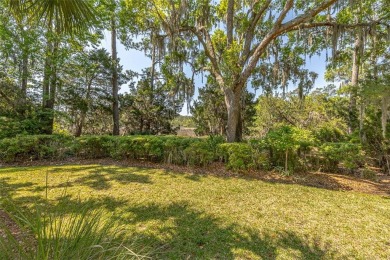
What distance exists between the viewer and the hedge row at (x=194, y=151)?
5.31 metres

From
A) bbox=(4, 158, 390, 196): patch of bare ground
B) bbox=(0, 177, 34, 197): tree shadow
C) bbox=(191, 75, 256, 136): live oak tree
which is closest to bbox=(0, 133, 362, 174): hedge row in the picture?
bbox=(4, 158, 390, 196): patch of bare ground

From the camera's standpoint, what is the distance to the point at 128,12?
24.9 feet

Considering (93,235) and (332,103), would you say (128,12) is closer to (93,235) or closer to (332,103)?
(93,235)

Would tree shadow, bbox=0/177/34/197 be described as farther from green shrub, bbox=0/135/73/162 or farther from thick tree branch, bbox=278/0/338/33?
thick tree branch, bbox=278/0/338/33

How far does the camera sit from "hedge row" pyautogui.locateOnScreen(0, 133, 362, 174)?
5.31m

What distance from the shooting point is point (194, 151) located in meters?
5.88

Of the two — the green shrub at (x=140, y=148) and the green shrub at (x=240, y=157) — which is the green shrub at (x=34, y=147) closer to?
the green shrub at (x=140, y=148)

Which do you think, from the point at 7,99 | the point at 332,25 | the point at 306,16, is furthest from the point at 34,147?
the point at 332,25

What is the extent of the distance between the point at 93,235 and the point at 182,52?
8.08 meters

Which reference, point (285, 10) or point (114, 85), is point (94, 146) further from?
point (285, 10)

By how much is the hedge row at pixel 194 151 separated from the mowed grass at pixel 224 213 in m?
0.92

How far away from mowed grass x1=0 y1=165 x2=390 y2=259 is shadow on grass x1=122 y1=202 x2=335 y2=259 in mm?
12

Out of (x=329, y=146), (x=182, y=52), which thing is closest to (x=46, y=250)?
(x=329, y=146)

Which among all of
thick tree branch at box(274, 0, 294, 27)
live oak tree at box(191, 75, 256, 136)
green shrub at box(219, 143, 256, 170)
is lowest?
green shrub at box(219, 143, 256, 170)
